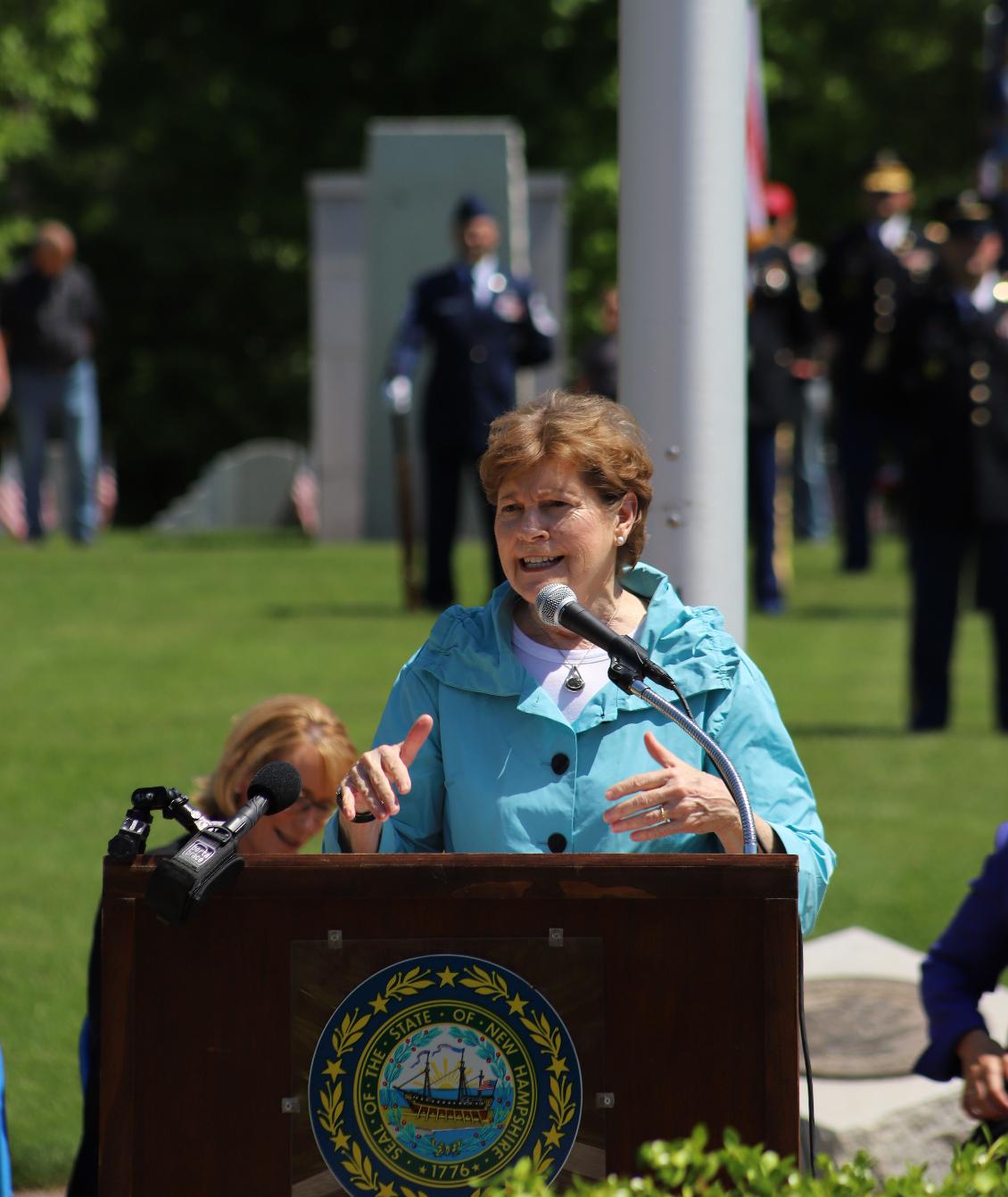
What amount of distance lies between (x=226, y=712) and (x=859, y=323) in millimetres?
6181

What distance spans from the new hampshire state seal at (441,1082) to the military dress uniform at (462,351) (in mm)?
10516

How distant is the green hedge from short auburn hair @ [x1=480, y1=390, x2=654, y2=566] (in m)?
1.33

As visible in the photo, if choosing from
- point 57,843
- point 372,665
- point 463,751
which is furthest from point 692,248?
point 372,665

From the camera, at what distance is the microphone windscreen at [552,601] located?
3391 millimetres

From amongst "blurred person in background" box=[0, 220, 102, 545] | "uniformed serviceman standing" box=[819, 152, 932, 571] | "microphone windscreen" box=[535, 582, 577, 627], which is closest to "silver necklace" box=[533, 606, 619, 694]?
"microphone windscreen" box=[535, 582, 577, 627]

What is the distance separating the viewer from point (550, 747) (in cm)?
373

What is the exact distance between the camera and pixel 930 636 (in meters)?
10.2

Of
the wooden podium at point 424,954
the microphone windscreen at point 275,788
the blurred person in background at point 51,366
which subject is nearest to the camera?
the wooden podium at point 424,954

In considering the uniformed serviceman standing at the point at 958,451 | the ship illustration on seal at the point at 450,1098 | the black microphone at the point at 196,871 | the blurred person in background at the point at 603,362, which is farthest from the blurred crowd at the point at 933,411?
the black microphone at the point at 196,871

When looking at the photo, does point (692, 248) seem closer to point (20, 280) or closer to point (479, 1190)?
point (479, 1190)

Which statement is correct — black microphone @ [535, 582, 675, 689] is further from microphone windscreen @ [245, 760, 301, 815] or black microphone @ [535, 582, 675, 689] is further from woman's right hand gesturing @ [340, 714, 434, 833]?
microphone windscreen @ [245, 760, 301, 815]

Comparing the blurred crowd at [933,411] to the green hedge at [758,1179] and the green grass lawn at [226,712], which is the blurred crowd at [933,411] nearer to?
the green grass lawn at [226,712]

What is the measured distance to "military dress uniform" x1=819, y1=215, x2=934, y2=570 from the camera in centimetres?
1431

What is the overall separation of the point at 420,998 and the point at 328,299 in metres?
17.8
